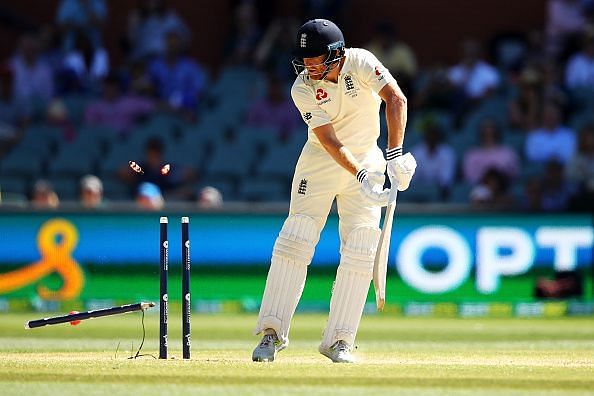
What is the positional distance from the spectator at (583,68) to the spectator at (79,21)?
548 cm

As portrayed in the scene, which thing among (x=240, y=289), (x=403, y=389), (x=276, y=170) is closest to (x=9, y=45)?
(x=276, y=170)

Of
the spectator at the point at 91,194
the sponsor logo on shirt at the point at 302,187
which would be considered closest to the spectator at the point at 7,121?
the spectator at the point at 91,194

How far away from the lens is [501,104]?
13.6m

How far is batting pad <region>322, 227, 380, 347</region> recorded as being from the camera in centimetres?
660

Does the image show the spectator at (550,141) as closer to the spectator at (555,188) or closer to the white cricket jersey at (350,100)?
the spectator at (555,188)

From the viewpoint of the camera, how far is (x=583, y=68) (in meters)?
13.7

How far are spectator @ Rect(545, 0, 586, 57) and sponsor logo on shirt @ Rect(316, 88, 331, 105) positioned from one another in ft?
27.0

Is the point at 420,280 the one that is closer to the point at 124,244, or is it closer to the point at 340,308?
the point at 124,244

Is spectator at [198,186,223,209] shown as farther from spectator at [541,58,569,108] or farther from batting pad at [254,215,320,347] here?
batting pad at [254,215,320,347]

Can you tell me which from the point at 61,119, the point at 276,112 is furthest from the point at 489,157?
the point at 61,119

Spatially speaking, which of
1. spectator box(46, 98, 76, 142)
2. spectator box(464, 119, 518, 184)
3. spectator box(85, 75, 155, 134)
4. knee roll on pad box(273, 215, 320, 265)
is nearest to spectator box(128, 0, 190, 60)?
spectator box(85, 75, 155, 134)

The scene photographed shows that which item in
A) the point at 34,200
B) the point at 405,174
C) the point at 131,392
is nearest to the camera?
the point at 131,392

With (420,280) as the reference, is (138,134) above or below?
above

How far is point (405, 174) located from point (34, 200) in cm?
729
